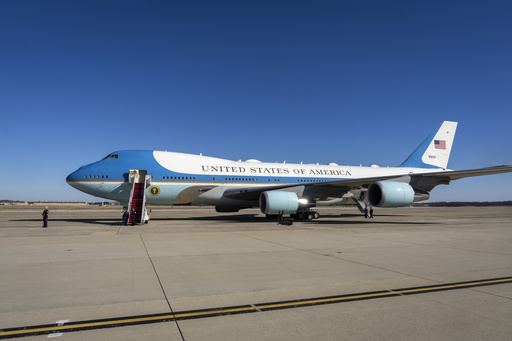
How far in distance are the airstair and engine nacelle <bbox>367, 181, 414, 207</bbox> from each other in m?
13.4

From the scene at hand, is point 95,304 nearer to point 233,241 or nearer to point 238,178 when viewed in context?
point 233,241

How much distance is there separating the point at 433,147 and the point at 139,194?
1066 inches

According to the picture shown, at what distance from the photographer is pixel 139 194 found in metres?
20.4

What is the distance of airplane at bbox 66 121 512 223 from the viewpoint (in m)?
19.8

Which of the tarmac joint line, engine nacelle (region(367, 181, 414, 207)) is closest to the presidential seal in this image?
engine nacelle (region(367, 181, 414, 207))

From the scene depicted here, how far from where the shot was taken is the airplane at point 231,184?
1977 cm

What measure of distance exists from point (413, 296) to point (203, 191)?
59.4ft

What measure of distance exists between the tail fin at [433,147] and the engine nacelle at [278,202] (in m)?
17.3

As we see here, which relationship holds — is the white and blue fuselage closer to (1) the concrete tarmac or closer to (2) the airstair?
(2) the airstair

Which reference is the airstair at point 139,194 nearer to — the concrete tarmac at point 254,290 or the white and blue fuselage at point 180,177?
the white and blue fuselage at point 180,177

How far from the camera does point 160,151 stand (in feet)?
73.2

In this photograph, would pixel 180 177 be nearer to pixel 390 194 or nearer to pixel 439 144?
pixel 390 194

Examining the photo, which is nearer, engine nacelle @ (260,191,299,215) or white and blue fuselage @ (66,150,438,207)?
engine nacelle @ (260,191,299,215)

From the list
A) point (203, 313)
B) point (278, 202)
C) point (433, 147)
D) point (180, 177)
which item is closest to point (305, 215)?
point (278, 202)
